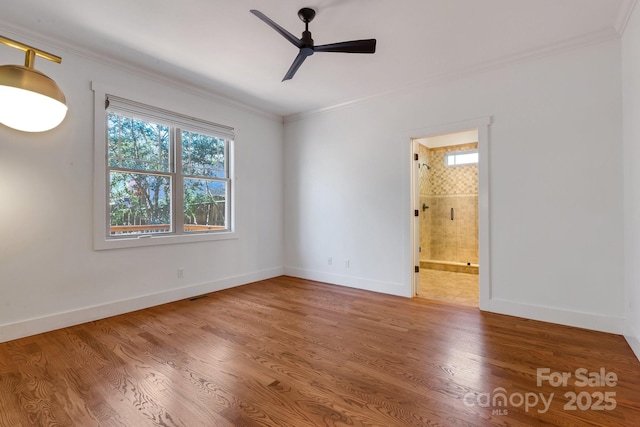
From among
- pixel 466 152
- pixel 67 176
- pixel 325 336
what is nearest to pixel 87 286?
pixel 67 176

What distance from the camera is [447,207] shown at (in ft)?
19.8

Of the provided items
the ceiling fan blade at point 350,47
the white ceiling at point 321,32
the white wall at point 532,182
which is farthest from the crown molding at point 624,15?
the ceiling fan blade at point 350,47

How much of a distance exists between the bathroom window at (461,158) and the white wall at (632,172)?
10.8 ft

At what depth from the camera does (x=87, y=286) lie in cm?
295

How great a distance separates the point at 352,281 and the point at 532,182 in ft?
8.35

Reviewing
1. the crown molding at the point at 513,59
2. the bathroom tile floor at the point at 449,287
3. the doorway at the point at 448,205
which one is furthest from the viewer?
the doorway at the point at 448,205

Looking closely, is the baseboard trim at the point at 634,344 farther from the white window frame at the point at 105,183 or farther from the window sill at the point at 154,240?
the white window frame at the point at 105,183

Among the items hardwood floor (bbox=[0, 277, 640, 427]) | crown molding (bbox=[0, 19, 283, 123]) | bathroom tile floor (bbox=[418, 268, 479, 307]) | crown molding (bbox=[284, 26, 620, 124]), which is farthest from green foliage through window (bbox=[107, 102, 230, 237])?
bathroom tile floor (bbox=[418, 268, 479, 307])

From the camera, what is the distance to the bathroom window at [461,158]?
19.1 ft

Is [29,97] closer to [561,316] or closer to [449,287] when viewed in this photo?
[561,316]

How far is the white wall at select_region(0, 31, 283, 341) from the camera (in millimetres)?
2545

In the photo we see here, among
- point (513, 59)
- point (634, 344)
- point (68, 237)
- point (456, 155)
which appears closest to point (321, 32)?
point (513, 59)

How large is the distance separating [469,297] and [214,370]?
3.23 meters

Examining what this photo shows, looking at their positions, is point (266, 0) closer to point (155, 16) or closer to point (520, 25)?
point (155, 16)
